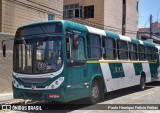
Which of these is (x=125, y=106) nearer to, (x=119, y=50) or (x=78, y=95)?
(x=78, y=95)

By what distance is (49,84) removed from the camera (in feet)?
36.1

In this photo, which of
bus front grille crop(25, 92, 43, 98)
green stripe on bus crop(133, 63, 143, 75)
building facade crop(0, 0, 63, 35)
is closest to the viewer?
bus front grille crop(25, 92, 43, 98)

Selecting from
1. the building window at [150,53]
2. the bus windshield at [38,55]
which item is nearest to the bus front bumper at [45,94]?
the bus windshield at [38,55]

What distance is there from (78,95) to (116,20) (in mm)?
29285

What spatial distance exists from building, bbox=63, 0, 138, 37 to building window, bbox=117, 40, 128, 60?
20.7 metres

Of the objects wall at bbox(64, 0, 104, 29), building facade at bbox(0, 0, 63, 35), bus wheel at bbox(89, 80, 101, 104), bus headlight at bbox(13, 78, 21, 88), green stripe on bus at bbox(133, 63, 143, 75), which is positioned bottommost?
bus wheel at bbox(89, 80, 101, 104)

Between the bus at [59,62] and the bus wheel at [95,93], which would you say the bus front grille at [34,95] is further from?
the bus wheel at [95,93]

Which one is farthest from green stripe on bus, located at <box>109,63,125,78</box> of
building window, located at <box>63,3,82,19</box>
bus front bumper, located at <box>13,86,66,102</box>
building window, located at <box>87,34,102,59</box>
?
building window, located at <box>63,3,82,19</box>

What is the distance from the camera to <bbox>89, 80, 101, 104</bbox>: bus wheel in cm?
1287

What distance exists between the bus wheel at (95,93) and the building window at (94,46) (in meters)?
1.05

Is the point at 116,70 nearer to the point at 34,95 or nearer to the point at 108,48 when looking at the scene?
the point at 108,48

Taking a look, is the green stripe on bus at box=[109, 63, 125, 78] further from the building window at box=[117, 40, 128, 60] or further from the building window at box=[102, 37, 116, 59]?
the building window at box=[117, 40, 128, 60]

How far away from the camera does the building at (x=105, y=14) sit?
3827 cm

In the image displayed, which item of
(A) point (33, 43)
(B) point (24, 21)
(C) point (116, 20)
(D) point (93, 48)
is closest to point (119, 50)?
(D) point (93, 48)
